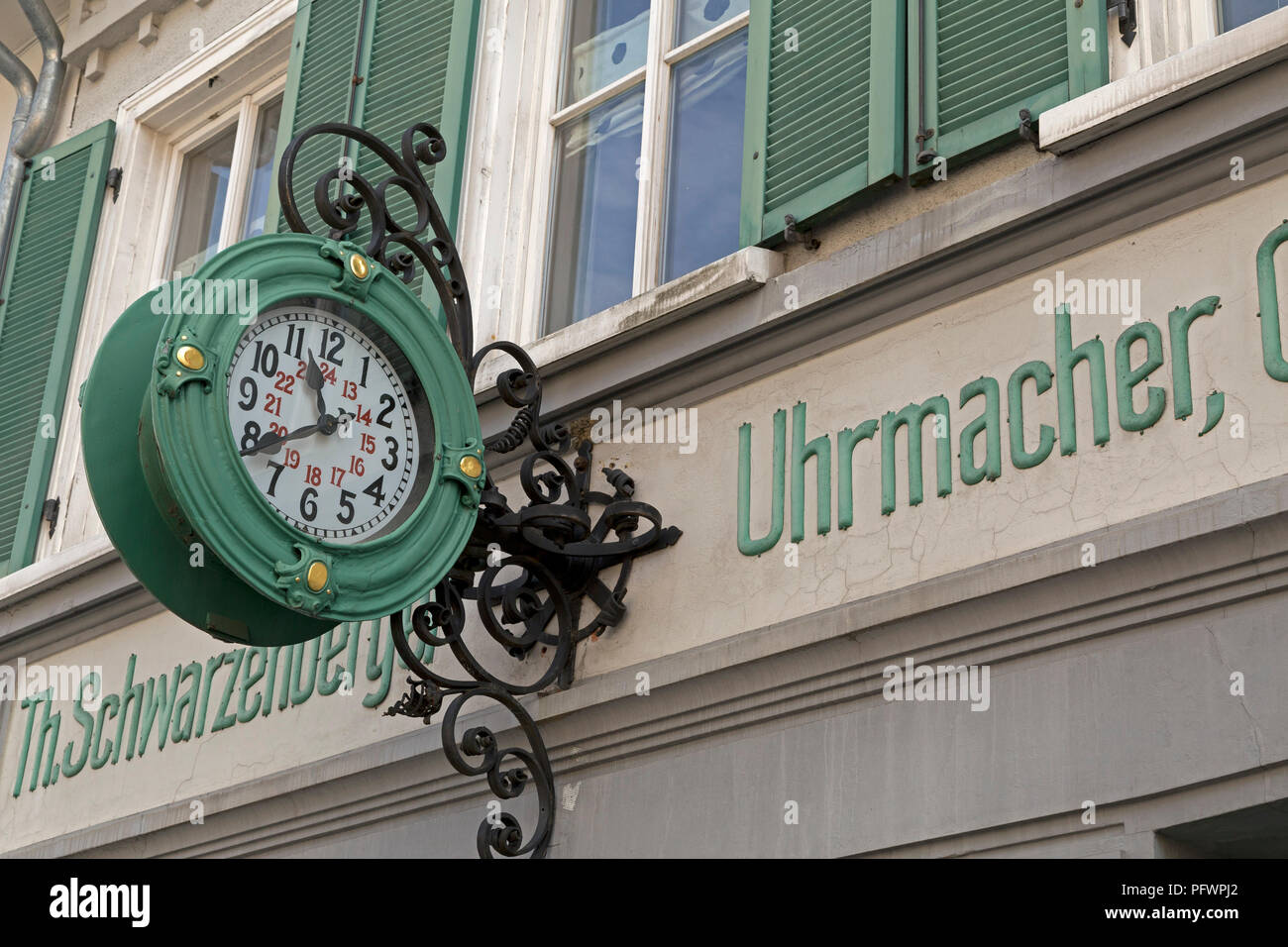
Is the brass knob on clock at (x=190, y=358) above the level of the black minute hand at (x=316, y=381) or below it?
below

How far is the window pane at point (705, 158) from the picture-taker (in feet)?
19.6

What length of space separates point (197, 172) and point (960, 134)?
15.0 feet

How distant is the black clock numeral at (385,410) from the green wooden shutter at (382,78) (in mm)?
1644

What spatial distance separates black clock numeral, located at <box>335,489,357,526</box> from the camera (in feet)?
15.7

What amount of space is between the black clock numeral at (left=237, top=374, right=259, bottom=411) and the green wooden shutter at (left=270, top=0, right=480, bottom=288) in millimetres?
1889

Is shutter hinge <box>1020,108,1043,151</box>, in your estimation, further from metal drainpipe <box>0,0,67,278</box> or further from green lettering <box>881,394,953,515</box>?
metal drainpipe <box>0,0,67,278</box>

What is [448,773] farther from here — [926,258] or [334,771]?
[926,258]

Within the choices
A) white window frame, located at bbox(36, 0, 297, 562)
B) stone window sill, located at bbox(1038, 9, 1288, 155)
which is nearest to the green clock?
stone window sill, located at bbox(1038, 9, 1288, 155)

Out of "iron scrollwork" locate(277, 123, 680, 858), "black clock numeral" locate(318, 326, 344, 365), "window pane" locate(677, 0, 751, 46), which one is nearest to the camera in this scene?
"black clock numeral" locate(318, 326, 344, 365)

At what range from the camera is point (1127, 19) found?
480cm

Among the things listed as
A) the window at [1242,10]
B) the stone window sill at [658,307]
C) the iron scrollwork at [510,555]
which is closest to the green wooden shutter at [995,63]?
the window at [1242,10]

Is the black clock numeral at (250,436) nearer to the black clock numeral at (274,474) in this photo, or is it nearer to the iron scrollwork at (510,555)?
the black clock numeral at (274,474)

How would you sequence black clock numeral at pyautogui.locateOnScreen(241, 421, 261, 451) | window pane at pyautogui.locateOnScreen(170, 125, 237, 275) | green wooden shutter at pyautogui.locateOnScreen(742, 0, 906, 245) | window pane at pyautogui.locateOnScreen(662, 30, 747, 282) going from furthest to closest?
1. window pane at pyautogui.locateOnScreen(170, 125, 237, 275)
2. window pane at pyautogui.locateOnScreen(662, 30, 747, 282)
3. green wooden shutter at pyautogui.locateOnScreen(742, 0, 906, 245)
4. black clock numeral at pyautogui.locateOnScreen(241, 421, 261, 451)

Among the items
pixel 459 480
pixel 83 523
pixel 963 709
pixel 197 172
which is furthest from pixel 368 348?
pixel 197 172
